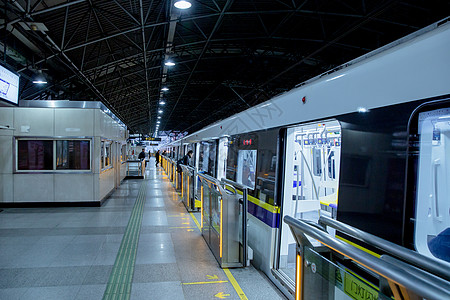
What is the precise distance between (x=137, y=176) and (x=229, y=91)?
9259 millimetres

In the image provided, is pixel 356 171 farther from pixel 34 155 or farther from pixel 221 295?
pixel 34 155

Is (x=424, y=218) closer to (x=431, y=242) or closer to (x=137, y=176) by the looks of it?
(x=431, y=242)

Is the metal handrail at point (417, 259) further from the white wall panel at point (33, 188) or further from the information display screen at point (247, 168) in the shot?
the white wall panel at point (33, 188)

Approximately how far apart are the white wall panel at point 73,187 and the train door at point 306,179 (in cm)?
600

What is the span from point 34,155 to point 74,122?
4.56 ft

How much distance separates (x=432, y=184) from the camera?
2020 millimetres

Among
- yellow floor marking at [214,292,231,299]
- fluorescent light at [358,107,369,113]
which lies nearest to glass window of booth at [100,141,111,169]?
yellow floor marking at [214,292,231,299]

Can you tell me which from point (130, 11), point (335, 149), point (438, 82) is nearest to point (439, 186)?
point (438, 82)

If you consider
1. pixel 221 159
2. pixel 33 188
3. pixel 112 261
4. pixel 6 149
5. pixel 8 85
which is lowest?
pixel 112 261

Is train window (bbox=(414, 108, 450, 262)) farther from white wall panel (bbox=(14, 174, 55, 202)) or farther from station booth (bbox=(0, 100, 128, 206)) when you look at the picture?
white wall panel (bbox=(14, 174, 55, 202))

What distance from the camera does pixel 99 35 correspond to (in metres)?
10.9

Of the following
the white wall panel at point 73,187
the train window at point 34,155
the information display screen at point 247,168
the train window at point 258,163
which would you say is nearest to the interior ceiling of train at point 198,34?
the train window at point 34,155

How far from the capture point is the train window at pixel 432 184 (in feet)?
6.49

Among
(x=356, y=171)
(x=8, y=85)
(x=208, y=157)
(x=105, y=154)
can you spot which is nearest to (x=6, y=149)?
(x=105, y=154)
